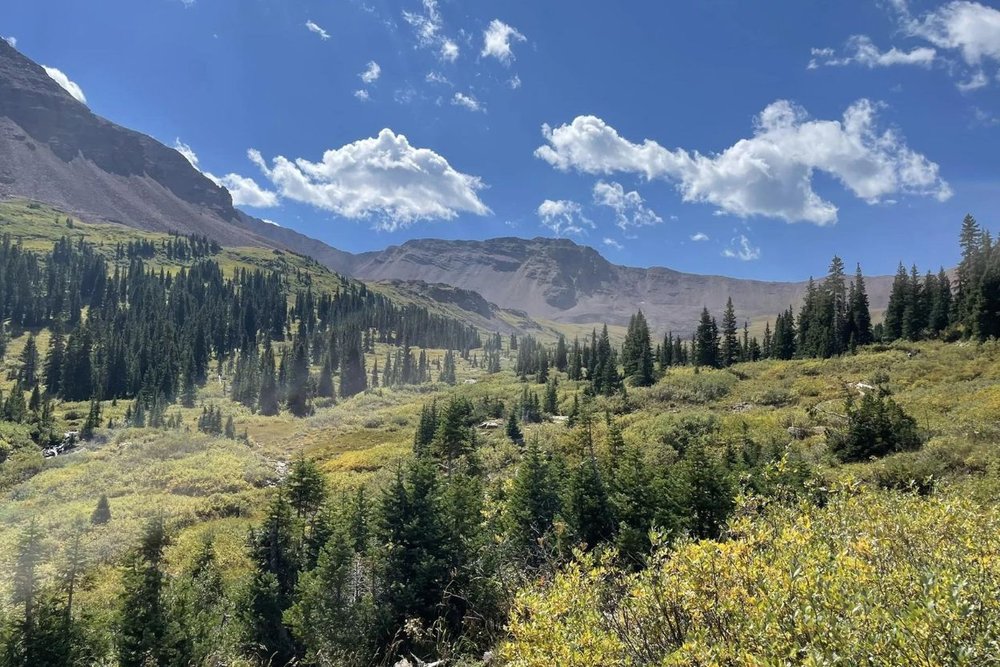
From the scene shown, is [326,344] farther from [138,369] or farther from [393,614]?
[393,614]

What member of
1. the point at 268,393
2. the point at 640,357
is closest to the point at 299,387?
the point at 268,393

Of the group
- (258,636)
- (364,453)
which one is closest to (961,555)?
(258,636)

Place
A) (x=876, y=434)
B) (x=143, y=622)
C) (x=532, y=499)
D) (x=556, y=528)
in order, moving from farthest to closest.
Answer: (x=876, y=434)
(x=532, y=499)
(x=556, y=528)
(x=143, y=622)

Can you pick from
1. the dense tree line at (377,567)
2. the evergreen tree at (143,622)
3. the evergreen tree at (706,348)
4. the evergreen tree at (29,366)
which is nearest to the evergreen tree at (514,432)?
the dense tree line at (377,567)

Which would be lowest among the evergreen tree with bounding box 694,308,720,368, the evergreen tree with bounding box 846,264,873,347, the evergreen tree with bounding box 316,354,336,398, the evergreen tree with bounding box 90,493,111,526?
the evergreen tree with bounding box 90,493,111,526

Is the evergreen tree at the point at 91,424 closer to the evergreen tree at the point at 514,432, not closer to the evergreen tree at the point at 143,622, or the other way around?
the evergreen tree at the point at 514,432

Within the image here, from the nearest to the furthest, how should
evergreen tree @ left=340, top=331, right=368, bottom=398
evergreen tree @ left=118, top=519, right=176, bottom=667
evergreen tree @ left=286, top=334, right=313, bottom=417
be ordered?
evergreen tree @ left=118, top=519, right=176, bottom=667
evergreen tree @ left=286, top=334, right=313, bottom=417
evergreen tree @ left=340, top=331, right=368, bottom=398

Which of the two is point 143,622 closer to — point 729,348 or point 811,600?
point 811,600

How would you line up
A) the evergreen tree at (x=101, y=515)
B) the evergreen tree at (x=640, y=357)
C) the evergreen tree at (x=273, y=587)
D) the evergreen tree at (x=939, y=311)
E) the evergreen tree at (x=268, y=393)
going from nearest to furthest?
the evergreen tree at (x=273, y=587) → the evergreen tree at (x=101, y=515) → the evergreen tree at (x=939, y=311) → the evergreen tree at (x=640, y=357) → the evergreen tree at (x=268, y=393)

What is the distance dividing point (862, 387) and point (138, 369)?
129 metres

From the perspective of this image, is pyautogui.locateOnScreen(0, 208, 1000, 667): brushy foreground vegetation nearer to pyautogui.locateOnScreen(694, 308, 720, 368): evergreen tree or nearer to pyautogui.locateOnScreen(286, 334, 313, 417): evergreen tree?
pyautogui.locateOnScreen(694, 308, 720, 368): evergreen tree

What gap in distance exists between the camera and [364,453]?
2630 inches

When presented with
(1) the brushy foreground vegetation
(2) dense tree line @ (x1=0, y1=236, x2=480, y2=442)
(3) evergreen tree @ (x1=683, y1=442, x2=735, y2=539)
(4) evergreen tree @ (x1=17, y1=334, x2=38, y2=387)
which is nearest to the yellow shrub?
(1) the brushy foreground vegetation

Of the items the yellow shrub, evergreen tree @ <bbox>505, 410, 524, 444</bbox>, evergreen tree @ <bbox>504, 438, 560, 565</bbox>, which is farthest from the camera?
evergreen tree @ <bbox>505, 410, 524, 444</bbox>
